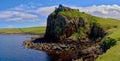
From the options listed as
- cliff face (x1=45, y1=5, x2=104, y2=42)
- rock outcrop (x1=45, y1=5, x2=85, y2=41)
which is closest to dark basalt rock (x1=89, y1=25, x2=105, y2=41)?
cliff face (x1=45, y1=5, x2=104, y2=42)

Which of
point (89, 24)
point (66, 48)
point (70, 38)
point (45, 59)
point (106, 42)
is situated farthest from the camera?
point (89, 24)

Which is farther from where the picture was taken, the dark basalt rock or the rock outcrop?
the rock outcrop

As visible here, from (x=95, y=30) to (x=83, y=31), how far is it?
8.53 meters

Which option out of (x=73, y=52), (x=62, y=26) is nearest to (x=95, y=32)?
(x=62, y=26)

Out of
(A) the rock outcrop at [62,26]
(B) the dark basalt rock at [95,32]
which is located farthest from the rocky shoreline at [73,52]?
(A) the rock outcrop at [62,26]

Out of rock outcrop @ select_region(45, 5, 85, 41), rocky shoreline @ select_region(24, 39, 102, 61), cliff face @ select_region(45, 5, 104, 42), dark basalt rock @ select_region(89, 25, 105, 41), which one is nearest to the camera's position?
rocky shoreline @ select_region(24, 39, 102, 61)

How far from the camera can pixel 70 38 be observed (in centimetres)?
17388

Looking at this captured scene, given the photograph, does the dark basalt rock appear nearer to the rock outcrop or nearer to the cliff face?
the cliff face

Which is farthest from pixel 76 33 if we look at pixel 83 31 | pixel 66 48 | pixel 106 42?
pixel 106 42

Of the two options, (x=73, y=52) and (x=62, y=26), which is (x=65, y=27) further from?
(x=73, y=52)

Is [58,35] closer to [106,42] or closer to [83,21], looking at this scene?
[83,21]

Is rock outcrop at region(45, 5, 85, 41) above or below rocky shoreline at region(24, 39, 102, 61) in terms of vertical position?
above

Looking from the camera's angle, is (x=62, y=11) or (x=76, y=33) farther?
(x=62, y=11)

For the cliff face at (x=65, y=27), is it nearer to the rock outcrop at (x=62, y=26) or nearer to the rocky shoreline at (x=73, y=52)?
the rock outcrop at (x=62, y=26)
